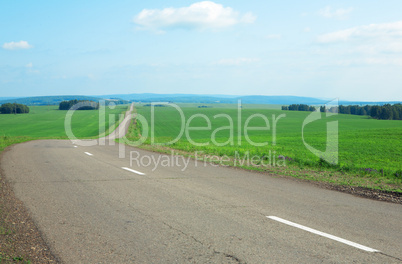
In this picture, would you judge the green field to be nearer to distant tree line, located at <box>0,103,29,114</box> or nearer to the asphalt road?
the asphalt road

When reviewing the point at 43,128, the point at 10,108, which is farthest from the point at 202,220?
the point at 10,108

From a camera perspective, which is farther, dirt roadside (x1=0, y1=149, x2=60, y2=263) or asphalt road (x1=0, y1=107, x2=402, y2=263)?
asphalt road (x1=0, y1=107, x2=402, y2=263)

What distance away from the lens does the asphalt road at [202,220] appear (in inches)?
169

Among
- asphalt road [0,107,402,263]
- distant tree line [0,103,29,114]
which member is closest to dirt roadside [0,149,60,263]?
asphalt road [0,107,402,263]

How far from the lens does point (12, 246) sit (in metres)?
4.54

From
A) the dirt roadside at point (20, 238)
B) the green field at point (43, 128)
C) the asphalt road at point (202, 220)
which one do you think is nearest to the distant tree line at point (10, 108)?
the green field at point (43, 128)

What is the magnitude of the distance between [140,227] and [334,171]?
967 cm

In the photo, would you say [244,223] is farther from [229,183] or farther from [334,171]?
[334,171]

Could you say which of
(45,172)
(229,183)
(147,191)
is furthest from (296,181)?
(45,172)

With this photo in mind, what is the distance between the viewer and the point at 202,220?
18.6 ft

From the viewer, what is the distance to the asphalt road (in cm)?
429

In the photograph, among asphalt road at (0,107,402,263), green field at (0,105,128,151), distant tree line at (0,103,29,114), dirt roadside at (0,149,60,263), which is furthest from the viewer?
distant tree line at (0,103,29,114)

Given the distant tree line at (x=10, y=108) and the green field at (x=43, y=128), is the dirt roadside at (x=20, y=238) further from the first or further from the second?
the distant tree line at (x=10, y=108)

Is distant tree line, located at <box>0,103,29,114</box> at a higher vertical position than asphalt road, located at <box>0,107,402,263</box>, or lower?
higher
